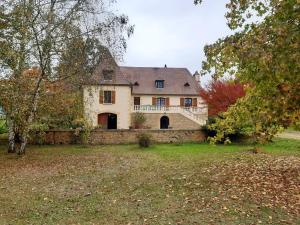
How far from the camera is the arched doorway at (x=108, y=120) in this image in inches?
1537

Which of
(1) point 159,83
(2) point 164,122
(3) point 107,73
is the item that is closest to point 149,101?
(1) point 159,83

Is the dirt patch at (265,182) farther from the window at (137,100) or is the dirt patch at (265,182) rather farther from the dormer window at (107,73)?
the window at (137,100)

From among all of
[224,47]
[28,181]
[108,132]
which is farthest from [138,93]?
[224,47]

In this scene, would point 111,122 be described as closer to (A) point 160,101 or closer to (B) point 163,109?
(B) point 163,109

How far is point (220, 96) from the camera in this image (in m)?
30.4

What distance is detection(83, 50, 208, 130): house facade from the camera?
3797cm

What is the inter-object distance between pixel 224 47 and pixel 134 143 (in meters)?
18.1

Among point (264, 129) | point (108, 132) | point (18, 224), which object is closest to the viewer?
Answer: point (18, 224)

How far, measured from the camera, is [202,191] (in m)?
10.4

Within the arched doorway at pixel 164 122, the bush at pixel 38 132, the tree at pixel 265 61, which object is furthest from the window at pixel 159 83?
the tree at pixel 265 61

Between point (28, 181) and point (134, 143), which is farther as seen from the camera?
point (134, 143)

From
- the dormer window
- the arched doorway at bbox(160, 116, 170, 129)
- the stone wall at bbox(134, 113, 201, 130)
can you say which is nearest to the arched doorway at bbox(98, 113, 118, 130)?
the stone wall at bbox(134, 113, 201, 130)

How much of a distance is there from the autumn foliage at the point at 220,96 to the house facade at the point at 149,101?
351 centimetres

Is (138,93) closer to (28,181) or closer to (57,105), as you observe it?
(57,105)
